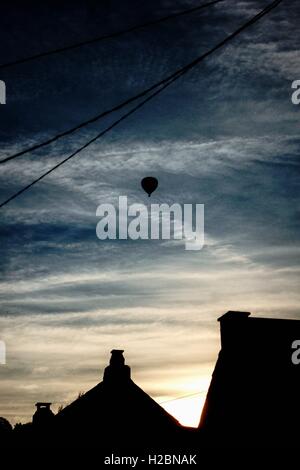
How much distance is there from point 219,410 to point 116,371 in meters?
6.74

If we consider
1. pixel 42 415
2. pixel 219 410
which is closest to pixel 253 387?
pixel 219 410

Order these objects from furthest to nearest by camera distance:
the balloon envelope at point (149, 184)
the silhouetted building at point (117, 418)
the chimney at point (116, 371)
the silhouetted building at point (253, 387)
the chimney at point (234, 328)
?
1. the chimney at point (116, 371)
2. the silhouetted building at point (117, 418)
3. the chimney at point (234, 328)
4. the silhouetted building at point (253, 387)
5. the balloon envelope at point (149, 184)

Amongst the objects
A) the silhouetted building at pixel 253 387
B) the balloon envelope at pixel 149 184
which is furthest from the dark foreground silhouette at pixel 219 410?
the balloon envelope at pixel 149 184

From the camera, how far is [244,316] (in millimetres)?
16766

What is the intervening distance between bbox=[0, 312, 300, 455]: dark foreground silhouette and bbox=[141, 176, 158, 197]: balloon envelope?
630cm

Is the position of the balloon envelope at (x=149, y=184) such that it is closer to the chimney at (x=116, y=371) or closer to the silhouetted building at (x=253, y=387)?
the silhouetted building at (x=253, y=387)

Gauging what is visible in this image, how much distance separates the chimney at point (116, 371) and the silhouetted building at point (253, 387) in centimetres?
547

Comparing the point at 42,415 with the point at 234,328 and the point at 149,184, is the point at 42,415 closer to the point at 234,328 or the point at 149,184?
the point at 234,328

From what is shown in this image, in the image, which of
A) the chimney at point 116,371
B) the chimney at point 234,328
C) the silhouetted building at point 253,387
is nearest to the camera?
the silhouetted building at point 253,387

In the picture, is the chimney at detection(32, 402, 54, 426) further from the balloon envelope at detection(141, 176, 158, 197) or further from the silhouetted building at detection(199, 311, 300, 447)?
the balloon envelope at detection(141, 176, 158, 197)

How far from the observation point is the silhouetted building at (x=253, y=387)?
569 inches

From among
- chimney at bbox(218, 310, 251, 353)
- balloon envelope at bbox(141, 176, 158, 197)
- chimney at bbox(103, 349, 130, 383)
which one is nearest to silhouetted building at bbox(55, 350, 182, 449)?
chimney at bbox(103, 349, 130, 383)

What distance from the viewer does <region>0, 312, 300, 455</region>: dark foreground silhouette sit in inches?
579
